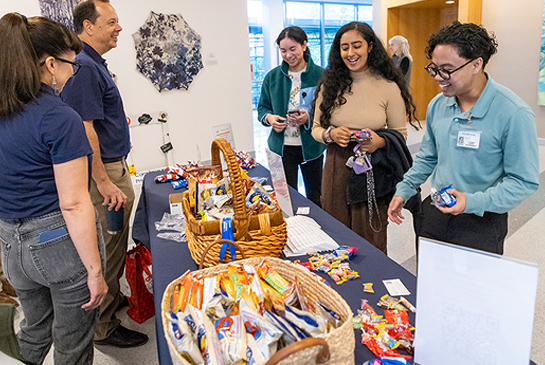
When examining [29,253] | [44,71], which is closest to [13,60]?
[44,71]

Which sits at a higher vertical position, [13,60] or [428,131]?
[13,60]

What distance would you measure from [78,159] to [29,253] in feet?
1.18

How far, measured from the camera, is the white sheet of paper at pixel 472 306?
2.40ft

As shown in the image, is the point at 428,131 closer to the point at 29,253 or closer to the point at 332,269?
the point at 332,269

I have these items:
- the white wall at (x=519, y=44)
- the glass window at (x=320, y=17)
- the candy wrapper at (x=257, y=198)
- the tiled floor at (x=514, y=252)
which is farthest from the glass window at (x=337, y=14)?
the candy wrapper at (x=257, y=198)

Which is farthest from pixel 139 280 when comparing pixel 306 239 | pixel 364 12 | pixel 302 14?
pixel 364 12

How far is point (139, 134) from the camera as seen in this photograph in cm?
454

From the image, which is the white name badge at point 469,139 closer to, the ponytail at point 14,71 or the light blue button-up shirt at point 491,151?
the light blue button-up shirt at point 491,151

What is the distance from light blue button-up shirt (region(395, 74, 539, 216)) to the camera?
1367 millimetres

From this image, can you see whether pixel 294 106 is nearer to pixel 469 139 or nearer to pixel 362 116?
pixel 362 116

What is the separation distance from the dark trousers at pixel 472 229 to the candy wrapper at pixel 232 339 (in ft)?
3.52

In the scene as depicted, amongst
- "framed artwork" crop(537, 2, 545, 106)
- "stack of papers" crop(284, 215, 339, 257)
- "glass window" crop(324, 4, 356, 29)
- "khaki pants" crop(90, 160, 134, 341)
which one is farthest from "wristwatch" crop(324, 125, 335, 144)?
"glass window" crop(324, 4, 356, 29)

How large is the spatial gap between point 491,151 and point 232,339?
1133 mm

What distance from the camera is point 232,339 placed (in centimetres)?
81
